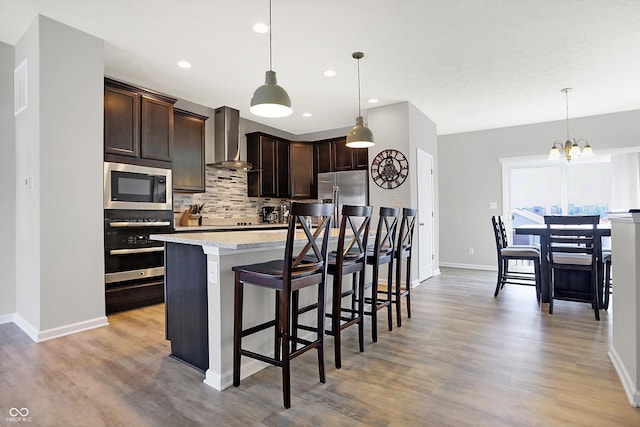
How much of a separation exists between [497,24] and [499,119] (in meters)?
3.28

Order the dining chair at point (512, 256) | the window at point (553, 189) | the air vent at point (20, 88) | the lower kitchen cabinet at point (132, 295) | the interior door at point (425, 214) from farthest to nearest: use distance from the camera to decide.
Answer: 1. the window at point (553, 189)
2. the interior door at point (425, 214)
3. the dining chair at point (512, 256)
4. the lower kitchen cabinet at point (132, 295)
5. the air vent at point (20, 88)

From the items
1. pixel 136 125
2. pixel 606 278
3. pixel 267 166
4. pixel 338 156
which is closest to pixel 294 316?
pixel 136 125

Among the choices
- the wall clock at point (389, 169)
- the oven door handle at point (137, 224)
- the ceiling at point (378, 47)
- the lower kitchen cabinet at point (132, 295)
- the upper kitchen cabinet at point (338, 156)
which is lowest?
the lower kitchen cabinet at point (132, 295)

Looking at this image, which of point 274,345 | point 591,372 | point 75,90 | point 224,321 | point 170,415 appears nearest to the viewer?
point 170,415

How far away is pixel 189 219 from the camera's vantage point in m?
4.75

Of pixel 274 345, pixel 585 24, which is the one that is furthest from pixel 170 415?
pixel 585 24

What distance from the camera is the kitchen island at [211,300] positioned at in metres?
2.01

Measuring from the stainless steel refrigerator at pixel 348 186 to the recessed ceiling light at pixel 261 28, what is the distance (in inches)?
101

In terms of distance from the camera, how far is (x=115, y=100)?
11.5 ft

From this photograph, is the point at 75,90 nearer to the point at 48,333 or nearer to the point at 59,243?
the point at 59,243

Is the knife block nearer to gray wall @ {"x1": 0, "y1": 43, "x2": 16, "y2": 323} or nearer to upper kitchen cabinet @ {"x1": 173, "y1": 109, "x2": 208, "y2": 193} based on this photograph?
upper kitchen cabinet @ {"x1": 173, "y1": 109, "x2": 208, "y2": 193}

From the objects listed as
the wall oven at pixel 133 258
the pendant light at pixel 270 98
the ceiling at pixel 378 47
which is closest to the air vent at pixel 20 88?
the ceiling at pixel 378 47

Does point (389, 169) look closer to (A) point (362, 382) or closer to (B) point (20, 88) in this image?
(A) point (362, 382)

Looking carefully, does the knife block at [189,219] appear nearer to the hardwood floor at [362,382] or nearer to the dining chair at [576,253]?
the hardwood floor at [362,382]
